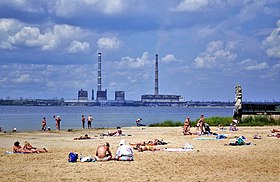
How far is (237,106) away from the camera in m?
45.5

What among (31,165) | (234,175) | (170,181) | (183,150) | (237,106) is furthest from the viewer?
(237,106)

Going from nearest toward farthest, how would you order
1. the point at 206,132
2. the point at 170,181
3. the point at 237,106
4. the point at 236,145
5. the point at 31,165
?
the point at 170,181
the point at 31,165
the point at 236,145
the point at 206,132
the point at 237,106

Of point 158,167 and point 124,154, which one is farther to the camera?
point 124,154

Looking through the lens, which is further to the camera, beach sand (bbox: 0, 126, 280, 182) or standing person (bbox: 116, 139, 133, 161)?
standing person (bbox: 116, 139, 133, 161)

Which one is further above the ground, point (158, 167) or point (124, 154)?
point (124, 154)

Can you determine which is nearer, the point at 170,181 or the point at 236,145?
the point at 170,181

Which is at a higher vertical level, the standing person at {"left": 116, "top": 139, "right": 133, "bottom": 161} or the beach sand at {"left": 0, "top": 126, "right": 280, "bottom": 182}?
the standing person at {"left": 116, "top": 139, "right": 133, "bottom": 161}

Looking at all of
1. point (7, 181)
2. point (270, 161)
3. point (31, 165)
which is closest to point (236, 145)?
point (270, 161)

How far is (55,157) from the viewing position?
19922 mm

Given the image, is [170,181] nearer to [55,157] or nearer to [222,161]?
[222,161]

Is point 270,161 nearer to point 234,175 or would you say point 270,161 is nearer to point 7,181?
point 234,175

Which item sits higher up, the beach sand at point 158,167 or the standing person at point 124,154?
the standing person at point 124,154

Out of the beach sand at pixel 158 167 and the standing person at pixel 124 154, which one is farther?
the standing person at pixel 124 154

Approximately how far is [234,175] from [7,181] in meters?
6.64
